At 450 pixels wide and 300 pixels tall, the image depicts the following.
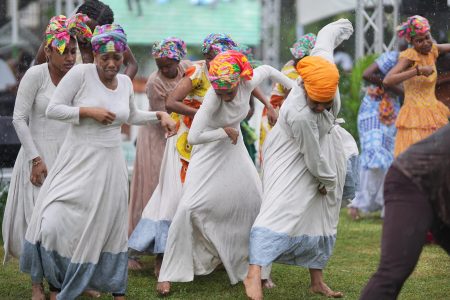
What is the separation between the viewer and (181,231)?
6.87m

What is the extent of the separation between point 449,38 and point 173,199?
5.64m

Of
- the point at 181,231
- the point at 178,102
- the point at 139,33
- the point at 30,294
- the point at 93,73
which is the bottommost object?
the point at 139,33

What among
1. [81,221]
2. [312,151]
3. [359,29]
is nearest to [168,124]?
[81,221]

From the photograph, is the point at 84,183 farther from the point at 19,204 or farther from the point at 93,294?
the point at 93,294

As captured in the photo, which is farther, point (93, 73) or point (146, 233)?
point (146, 233)

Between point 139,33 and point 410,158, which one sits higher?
point 410,158

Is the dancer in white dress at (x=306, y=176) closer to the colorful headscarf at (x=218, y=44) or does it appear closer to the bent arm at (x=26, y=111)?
the colorful headscarf at (x=218, y=44)

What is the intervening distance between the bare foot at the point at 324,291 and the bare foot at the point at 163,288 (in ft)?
3.37

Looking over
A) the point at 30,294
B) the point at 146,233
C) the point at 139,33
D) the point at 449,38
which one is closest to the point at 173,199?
the point at 146,233

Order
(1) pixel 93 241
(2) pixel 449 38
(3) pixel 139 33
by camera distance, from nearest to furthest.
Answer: (1) pixel 93 241
(2) pixel 449 38
(3) pixel 139 33

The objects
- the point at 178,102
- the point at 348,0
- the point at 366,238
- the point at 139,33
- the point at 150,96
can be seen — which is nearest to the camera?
the point at 178,102

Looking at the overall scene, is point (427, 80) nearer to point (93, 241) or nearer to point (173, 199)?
point (173, 199)

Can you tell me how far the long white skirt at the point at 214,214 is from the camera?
6809mm

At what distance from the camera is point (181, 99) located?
24.1 ft
